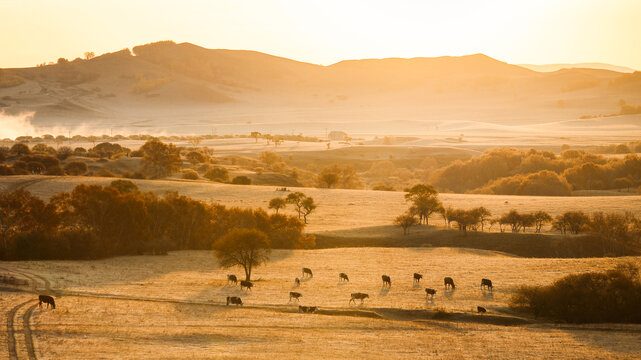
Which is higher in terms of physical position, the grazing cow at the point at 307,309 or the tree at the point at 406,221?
the tree at the point at 406,221

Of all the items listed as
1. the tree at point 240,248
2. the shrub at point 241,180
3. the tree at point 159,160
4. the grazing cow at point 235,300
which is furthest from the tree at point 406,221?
the tree at point 159,160

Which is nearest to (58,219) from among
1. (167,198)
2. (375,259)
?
(167,198)

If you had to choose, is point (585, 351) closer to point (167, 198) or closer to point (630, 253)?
point (630, 253)

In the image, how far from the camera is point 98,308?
25.5 meters

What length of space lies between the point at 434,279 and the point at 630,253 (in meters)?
17.7

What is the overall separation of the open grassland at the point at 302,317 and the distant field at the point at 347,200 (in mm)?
19305

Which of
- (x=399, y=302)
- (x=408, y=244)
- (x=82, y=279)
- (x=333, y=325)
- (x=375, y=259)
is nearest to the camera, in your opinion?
(x=333, y=325)

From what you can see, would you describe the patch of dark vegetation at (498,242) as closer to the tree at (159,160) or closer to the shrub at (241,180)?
the shrub at (241,180)

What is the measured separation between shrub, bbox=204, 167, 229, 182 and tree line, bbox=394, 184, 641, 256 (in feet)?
132

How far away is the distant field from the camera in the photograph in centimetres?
5550

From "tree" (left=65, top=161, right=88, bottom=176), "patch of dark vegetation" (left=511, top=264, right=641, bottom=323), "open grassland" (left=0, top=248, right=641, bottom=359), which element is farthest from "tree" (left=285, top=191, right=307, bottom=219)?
"tree" (left=65, top=161, right=88, bottom=176)

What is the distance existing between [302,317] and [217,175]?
66.6 m

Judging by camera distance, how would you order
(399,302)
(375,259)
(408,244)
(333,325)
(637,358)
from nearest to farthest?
1. (637,358)
2. (333,325)
3. (399,302)
4. (375,259)
5. (408,244)

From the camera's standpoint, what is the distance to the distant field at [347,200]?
5550 cm
